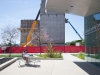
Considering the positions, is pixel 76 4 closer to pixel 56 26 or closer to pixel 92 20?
pixel 92 20

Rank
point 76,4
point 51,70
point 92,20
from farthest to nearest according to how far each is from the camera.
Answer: point 92,20 → point 76,4 → point 51,70

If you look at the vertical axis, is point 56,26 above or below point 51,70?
above

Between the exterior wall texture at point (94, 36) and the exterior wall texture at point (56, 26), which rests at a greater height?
the exterior wall texture at point (56, 26)

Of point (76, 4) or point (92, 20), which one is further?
point (92, 20)

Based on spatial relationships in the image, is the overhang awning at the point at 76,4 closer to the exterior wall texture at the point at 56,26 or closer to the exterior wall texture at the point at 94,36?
the exterior wall texture at the point at 94,36

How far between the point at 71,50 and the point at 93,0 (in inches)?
1401

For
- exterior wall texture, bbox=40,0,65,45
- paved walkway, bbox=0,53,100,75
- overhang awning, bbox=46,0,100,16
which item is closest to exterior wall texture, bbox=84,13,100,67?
paved walkway, bbox=0,53,100,75

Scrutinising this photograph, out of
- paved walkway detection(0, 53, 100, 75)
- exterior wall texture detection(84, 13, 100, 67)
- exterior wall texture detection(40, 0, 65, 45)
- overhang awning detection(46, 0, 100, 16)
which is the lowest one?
paved walkway detection(0, 53, 100, 75)

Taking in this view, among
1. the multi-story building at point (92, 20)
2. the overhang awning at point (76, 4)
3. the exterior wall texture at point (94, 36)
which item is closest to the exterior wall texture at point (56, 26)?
the multi-story building at point (92, 20)

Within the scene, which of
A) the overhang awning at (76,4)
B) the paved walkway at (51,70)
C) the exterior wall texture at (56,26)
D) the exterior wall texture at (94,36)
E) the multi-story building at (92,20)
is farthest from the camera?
the exterior wall texture at (56,26)

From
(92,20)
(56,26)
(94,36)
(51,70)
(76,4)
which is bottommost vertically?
(51,70)

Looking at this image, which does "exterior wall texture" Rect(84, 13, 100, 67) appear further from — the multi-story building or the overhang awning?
the overhang awning

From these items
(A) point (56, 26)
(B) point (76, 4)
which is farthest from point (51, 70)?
(A) point (56, 26)

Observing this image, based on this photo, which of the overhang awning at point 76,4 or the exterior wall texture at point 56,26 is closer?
the overhang awning at point 76,4
